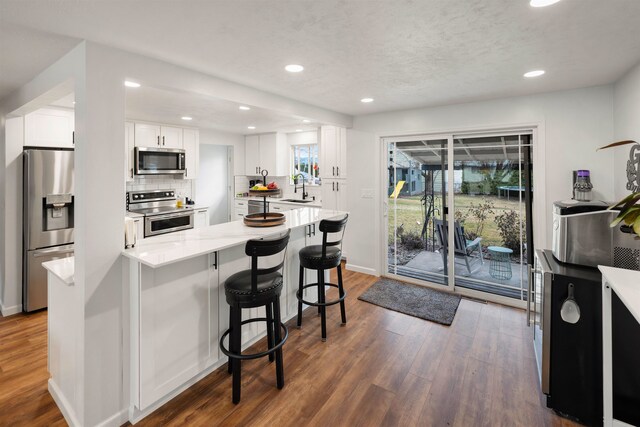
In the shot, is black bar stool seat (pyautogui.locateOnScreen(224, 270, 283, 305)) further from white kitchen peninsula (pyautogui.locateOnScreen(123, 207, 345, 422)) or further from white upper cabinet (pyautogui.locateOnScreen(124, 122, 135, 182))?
white upper cabinet (pyautogui.locateOnScreen(124, 122, 135, 182))

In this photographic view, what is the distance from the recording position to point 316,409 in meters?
1.96

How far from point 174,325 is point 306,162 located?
4.59 meters

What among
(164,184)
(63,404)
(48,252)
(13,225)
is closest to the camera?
(63,404)

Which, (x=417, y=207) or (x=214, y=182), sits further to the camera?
(x=214, y=182)

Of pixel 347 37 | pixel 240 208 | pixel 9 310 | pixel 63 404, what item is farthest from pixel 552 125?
pixel 9 310

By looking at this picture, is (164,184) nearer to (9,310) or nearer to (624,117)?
(9,310)

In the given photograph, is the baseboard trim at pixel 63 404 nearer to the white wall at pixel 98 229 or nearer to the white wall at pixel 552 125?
the white wall at pixel 98 229

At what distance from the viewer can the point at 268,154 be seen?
20.2ft

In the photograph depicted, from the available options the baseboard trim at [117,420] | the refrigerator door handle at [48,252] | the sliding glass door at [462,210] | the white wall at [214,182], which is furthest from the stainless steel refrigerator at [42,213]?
the sliding glass door at [462,210]

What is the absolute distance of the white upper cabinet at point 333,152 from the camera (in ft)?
16.4

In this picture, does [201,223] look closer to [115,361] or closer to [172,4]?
[115,361]

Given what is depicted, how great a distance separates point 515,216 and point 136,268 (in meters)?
3.81

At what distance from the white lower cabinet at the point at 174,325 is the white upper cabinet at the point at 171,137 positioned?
12.2ft

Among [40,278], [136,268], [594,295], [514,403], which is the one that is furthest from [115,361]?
[594,295]
